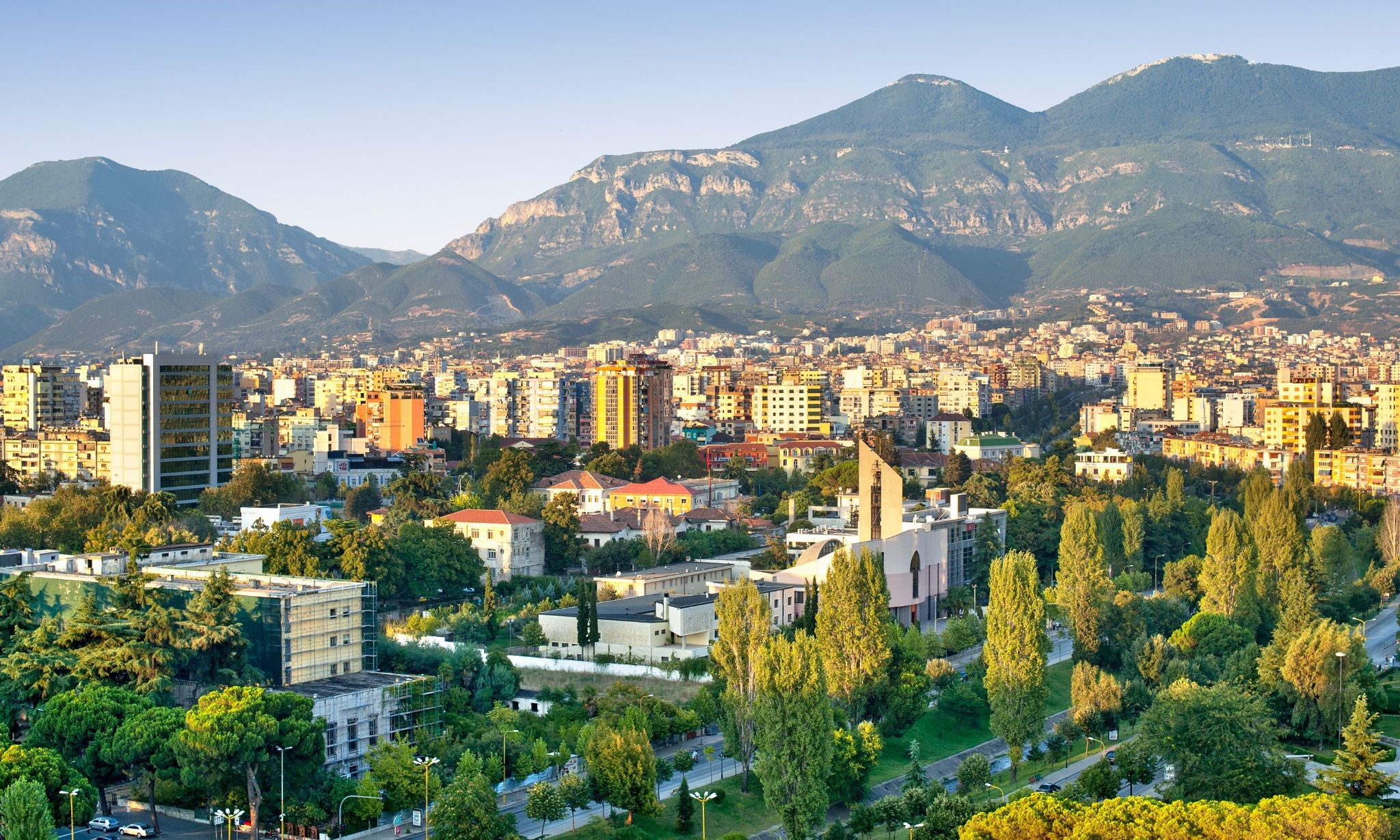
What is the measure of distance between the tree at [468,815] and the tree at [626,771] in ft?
8.23

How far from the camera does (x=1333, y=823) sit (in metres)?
25.0

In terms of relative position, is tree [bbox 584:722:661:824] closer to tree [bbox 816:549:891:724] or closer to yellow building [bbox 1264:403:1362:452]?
tree [bbox 816:549:891:724]

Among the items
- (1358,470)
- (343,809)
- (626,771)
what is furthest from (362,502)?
(1358,470)

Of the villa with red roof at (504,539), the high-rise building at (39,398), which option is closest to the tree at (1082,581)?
the villa with red roof at (504,539)

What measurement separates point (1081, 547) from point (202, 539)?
22788 mm

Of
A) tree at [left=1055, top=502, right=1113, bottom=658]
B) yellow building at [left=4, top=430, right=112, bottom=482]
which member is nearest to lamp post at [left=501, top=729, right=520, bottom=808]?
tree at [left=1055, top=502, right=1113, bottom=658]

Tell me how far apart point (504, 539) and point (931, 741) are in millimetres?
18845

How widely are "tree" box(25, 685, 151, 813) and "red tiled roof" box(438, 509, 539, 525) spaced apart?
22.9 m

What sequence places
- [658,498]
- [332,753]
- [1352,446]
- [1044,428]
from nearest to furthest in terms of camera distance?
[332,753] → [658,498] → [1352,446] → [1044,428]

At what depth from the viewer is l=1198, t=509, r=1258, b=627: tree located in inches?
1828

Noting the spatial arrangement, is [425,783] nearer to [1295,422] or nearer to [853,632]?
[853,632]

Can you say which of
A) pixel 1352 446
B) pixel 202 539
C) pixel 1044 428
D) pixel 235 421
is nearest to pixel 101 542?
pixel 202 539

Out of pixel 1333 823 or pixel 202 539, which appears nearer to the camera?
pixel 1333 823

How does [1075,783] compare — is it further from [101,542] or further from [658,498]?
[658,498]
